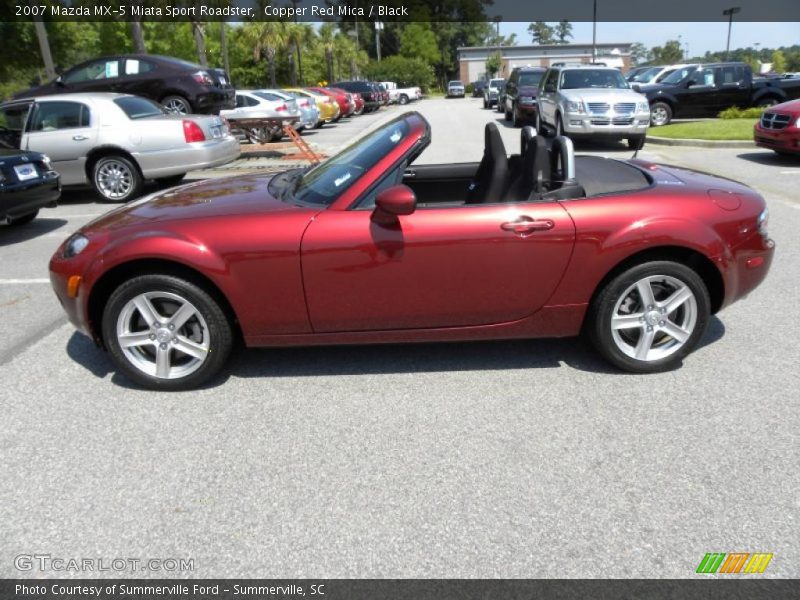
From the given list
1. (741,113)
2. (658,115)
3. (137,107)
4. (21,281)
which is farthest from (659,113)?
(21,281)

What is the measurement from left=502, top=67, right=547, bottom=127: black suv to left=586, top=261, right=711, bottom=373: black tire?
631 inches

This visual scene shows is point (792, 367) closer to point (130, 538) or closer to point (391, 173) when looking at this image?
point (391, 173)

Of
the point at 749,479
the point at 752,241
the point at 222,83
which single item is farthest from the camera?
the point at 222,83

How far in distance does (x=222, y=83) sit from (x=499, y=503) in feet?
46.3

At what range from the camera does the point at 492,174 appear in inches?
155

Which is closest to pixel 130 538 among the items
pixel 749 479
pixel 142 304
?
pixel 142 304

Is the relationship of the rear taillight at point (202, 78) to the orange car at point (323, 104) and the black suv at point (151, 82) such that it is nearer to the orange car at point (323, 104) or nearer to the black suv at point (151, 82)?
the black suv at point (151, 82)

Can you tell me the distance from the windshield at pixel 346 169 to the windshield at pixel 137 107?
7025 mm

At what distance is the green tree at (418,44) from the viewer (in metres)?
88.8

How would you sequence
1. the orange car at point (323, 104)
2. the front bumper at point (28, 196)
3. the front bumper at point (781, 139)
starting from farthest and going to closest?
the orange car at point (323, 104) < the front bumper at point (781, 139) < the front bumper at point (28, 196)

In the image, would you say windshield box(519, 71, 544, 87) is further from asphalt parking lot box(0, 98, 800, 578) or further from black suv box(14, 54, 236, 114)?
asphalt parking lot box(0, 98, 800, 578)

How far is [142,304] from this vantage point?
352cm

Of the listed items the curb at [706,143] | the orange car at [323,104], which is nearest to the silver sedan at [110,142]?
the curb at [706,143]

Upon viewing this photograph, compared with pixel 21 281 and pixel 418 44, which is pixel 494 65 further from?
pixel 21 281
